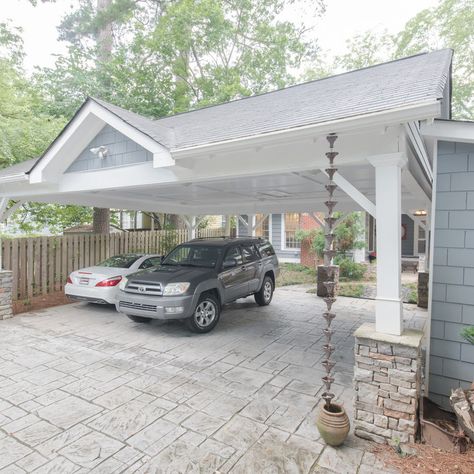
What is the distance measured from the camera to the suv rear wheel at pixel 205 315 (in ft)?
19.8

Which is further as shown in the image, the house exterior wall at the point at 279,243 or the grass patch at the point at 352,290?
the house exterior wall at the point at 279,243

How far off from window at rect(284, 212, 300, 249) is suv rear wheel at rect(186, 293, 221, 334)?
33.8 ft

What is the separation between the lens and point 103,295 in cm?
732

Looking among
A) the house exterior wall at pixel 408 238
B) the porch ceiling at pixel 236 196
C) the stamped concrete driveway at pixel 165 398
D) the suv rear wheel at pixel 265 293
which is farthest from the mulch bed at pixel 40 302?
the house exterior wall at pixel 408 238

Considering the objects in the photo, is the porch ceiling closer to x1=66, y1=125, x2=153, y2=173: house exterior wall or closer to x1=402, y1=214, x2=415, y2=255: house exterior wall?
x1=66, y1=125, x2=153, y2=173: house exterior wall

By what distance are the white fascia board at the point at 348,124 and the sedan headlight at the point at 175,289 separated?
2684 mm

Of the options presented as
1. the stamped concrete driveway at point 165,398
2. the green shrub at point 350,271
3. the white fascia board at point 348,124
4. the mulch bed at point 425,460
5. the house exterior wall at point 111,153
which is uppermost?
the house exterior wall at point 111,153

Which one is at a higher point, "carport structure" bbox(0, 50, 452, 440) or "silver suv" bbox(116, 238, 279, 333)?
"carport structure" bbox(0, 50, 452, 440)

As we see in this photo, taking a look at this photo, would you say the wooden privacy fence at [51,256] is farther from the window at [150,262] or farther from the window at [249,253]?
the window at [249,253]

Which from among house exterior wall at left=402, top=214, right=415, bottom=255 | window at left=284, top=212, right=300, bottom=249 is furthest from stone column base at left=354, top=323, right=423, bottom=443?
house exterior wall at left=402, top=214, right=415, bottom=255

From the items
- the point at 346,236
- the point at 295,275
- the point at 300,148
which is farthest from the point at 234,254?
the point at 346,236

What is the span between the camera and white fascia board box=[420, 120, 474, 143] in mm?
3217

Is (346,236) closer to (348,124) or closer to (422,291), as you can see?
(422,291)

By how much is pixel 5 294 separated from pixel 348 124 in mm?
7658
